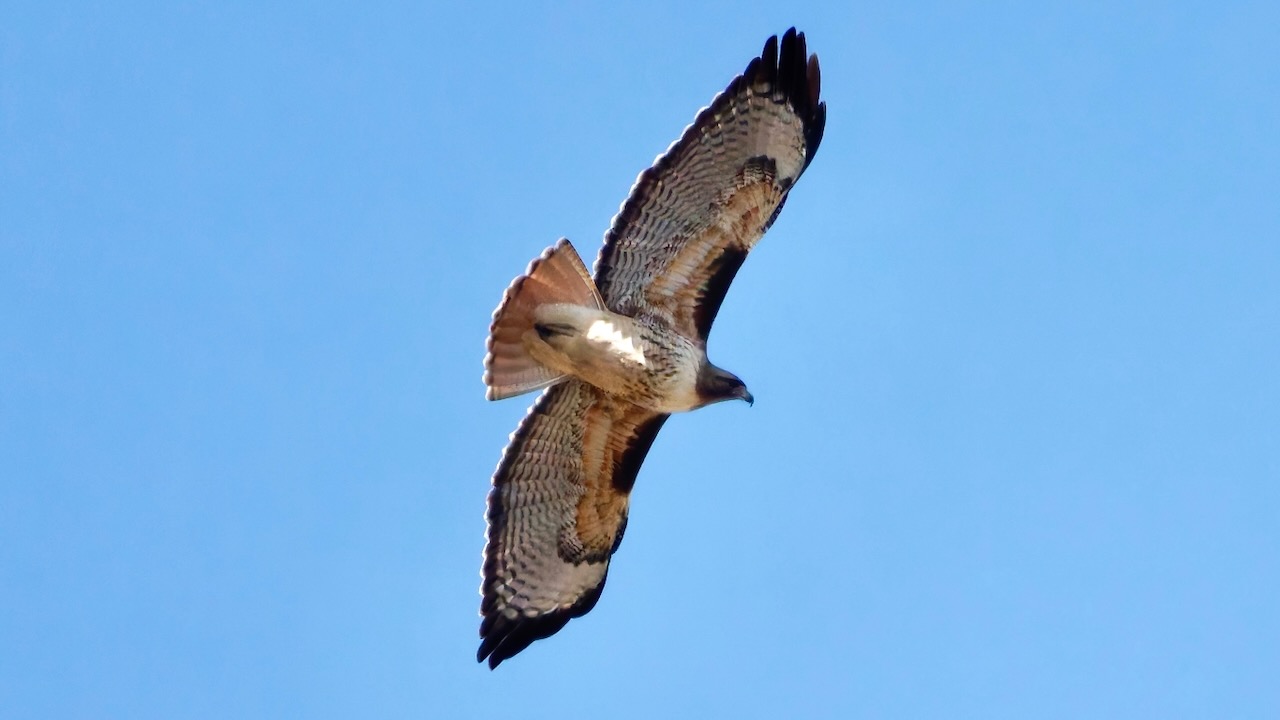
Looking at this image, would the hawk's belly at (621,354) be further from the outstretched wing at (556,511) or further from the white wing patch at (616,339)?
the outstretched wing at (556,511)

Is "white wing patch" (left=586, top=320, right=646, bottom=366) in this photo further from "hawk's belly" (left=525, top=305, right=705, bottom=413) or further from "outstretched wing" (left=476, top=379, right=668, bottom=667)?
"outstretched wing" (left=476, top=379, right=668, bottom=667)

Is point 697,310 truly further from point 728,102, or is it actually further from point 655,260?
point 728,102

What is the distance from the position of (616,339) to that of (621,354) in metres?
0.10

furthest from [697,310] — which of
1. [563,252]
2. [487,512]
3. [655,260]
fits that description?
[487,512]

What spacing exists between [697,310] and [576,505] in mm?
1406

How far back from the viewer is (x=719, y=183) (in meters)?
10.6

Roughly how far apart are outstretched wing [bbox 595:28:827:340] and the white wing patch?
11.8 inches

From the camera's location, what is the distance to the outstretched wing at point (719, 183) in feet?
34.7

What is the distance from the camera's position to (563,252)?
33.0ft

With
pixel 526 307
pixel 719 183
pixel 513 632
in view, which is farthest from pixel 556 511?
pixel 719 183

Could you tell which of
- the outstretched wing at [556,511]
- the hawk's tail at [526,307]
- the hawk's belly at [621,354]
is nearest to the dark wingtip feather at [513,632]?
the outstretched wing at [556,511]

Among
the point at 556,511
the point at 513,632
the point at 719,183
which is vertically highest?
the point at 719,183

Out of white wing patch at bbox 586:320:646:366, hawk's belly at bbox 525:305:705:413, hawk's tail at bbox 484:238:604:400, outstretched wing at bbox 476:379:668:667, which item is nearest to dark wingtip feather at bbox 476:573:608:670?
outstretched wing at bbox 476:379:668:667

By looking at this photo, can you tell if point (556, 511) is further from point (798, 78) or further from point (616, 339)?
point (798, 78)
